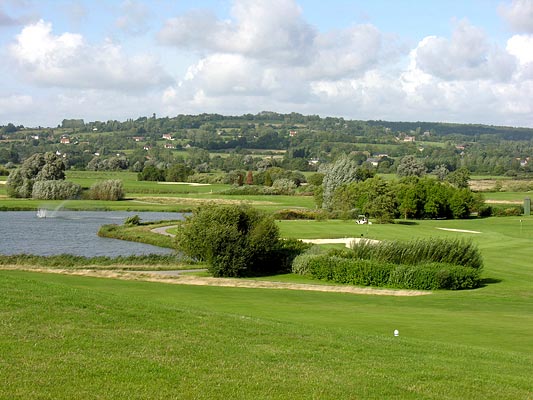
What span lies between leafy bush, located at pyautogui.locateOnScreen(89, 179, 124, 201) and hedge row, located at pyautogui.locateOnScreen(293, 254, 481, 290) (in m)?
76.6

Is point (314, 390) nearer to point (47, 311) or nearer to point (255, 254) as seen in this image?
point (47, 311)

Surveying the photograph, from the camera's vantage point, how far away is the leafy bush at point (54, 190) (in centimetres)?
11231

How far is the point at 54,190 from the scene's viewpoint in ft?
368

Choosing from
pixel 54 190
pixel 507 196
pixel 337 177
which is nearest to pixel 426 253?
pixel 337 177

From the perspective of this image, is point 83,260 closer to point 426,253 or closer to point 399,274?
point 399,274

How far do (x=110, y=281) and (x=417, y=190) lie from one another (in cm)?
6552

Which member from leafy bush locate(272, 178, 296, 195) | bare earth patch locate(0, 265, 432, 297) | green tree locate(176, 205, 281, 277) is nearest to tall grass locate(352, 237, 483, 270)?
bare earth patch locate(0, 265, 432, 297)

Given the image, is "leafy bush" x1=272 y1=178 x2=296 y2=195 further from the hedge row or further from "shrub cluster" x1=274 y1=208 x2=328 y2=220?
the hedge row

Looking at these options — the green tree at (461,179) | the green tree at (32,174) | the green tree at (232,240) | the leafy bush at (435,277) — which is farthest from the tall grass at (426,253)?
the green tree at (461,179)

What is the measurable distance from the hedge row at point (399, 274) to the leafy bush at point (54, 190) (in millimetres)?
78051

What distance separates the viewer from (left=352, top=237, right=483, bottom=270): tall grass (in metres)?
41.7

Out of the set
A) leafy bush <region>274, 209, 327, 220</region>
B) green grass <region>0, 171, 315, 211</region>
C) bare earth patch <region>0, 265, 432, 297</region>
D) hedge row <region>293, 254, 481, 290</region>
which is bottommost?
green grass <region>0, 171, 315, 211</region>

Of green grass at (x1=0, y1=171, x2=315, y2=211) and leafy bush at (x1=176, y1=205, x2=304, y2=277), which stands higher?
leafy bush at (x1=176, y1=205, x2=304, y2=277)

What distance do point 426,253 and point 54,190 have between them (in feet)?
266
